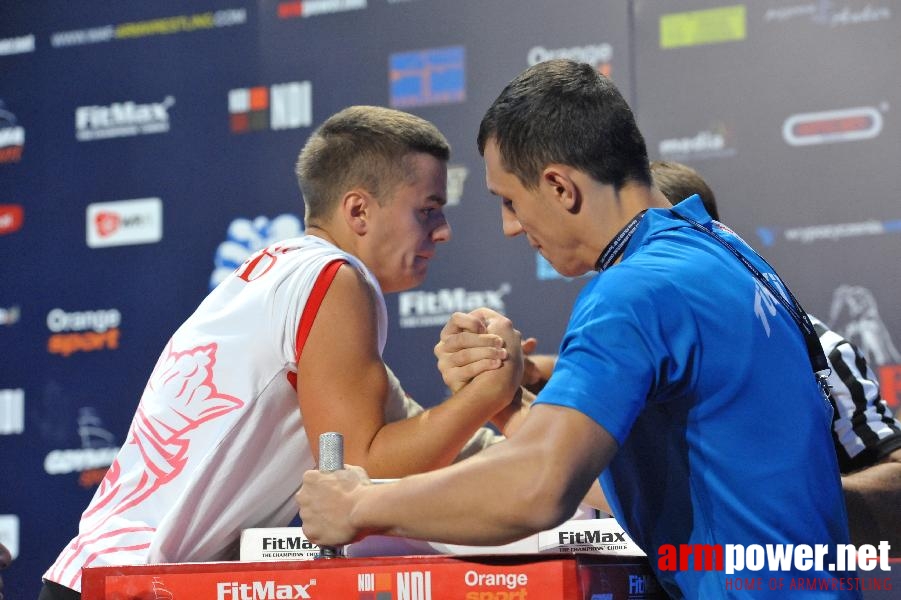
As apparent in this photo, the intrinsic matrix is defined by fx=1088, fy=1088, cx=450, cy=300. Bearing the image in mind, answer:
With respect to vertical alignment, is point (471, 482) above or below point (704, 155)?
below

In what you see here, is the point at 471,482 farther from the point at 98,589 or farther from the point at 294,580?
the point at 98,589

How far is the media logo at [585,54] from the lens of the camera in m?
4.19

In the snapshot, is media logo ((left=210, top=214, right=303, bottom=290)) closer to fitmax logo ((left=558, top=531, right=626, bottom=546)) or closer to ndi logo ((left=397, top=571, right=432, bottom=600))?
fitmax logo ((left=558, top=531, right=626, bottom=546))

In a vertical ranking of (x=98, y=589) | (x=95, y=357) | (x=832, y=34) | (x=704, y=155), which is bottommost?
(x=95, y=357)

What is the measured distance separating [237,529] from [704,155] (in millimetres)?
2791

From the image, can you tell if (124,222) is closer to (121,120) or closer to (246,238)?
(121,120)

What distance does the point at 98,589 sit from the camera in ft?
4.50

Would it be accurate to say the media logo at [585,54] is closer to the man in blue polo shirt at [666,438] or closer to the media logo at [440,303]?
the media logo at [440,303]

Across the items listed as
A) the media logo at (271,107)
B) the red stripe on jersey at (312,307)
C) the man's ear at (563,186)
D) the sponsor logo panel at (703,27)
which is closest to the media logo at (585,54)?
the sponsor logo panel at (703,27)

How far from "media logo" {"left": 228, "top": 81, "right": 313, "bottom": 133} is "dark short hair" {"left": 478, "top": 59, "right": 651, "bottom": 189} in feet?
10.3

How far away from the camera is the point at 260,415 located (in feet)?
5.64

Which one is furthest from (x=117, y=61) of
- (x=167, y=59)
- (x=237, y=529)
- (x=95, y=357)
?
(x=237, y=529)

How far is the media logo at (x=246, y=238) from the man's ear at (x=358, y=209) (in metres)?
2.34

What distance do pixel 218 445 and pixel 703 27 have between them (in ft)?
9.90
